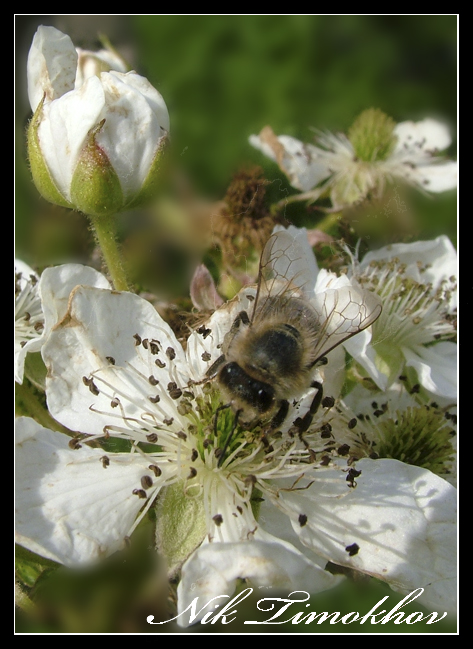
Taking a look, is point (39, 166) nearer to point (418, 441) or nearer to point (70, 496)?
point (70, 496)

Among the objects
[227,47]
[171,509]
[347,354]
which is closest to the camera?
[171,509]

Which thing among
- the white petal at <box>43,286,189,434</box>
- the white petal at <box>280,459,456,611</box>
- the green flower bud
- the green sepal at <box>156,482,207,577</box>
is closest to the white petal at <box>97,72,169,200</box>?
the green flower bud

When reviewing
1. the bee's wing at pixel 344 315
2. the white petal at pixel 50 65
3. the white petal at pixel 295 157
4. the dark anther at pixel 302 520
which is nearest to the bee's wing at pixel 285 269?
the bee's wing at pixel 344 315

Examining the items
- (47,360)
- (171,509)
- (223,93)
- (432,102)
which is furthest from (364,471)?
(223,93)

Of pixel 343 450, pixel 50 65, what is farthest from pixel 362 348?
pixel 50 65

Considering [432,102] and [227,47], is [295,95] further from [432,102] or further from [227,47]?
[432,102]

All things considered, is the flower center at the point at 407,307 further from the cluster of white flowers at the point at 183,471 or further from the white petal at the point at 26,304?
the white petal at the point at 26,304
